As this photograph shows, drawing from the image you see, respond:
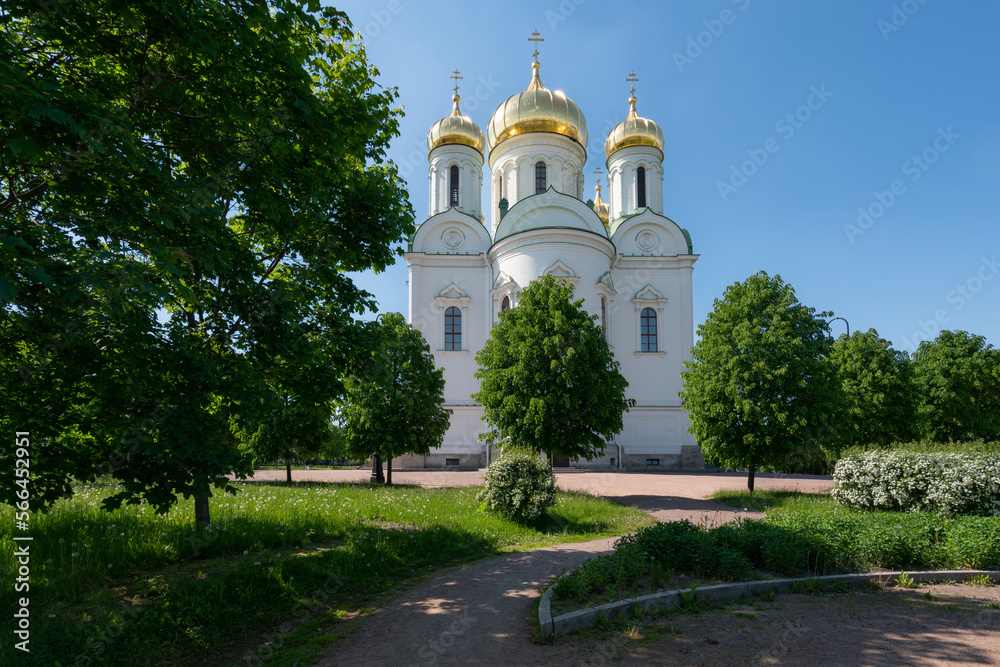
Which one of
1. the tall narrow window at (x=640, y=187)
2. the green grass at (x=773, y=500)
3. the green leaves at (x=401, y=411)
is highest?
the tall narrow window at (x=640, y=187)

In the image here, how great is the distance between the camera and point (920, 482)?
33.7 feet

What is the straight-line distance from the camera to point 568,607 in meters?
5.49

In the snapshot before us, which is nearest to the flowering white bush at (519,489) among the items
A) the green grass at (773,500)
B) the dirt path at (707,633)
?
the dirt path at (707,633)

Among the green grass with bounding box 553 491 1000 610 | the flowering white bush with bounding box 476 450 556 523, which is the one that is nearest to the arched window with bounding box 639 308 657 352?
the flowering white bush with bounding box 476 450 556 523

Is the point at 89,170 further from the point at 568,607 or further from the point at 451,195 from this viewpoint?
the point at 451,195

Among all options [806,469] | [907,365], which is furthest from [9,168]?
[806,469]

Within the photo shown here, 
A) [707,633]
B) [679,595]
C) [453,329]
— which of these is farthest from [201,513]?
[453,329]

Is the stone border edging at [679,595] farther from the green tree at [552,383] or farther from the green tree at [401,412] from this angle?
the green tree at [401,412]

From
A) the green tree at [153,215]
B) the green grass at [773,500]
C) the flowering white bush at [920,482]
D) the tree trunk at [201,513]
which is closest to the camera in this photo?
the green tree at [153,215]

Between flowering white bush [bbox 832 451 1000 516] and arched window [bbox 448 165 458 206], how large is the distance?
26.3m

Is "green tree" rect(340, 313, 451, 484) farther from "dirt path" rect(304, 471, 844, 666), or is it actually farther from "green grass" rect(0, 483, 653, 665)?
"dirt path" rect(304, 471, 844, 666)

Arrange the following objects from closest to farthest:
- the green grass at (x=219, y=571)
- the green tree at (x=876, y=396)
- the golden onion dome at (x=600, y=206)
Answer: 1. the green grass at (x=219, y=571)
2. the green tree at (x=876, y=396)
3. the golden onion dome at (x=600, y=206)

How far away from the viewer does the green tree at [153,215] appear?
4.18 m

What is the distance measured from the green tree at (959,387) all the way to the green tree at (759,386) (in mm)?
16341
